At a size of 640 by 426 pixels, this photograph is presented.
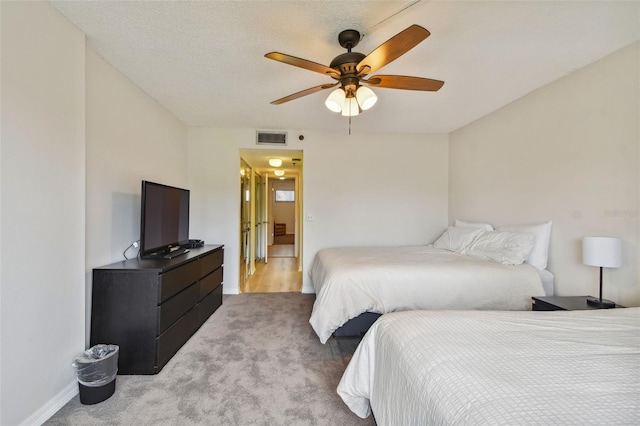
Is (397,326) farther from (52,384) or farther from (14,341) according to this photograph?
(52,384)

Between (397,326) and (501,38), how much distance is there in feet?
6.94

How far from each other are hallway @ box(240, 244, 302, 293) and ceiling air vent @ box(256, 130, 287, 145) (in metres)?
2.30

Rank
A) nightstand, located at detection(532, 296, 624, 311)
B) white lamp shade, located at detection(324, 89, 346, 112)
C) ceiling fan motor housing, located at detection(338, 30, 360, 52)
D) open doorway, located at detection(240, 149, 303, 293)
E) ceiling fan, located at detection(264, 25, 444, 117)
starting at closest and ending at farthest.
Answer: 1. ceiling fan, located at detection(264, 25, 444, 117)
2. ceiling fan motor housing, located at detection(338, 30, 360, 52)
3. nightstand, located at detection(532, 296, 624, 311)
4. white lamp shade, located at detection(324, 89, 346, 112)
5. open doorway, located at detection(240, 149, 303, 293)

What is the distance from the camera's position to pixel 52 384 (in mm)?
1694

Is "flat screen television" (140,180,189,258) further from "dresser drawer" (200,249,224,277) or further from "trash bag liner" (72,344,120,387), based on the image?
"trash bag liner" (72,344,120,387)

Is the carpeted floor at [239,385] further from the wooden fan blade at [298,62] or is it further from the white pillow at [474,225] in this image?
the wooden fan blade at [298,62]

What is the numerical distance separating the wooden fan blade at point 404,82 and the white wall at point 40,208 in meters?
2.01

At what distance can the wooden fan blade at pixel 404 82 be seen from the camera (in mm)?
1938

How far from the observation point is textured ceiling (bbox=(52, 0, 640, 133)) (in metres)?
1.68

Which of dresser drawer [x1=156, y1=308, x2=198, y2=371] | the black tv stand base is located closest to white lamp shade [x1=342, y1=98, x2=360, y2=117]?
the black tv stand base

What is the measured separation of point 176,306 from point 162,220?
0.87 m

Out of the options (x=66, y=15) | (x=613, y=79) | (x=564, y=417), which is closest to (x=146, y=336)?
(x=66, y=15)

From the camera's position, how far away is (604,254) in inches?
75.7

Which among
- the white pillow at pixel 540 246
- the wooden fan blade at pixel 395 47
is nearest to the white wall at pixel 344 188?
the white pillow at pixel 540 246
